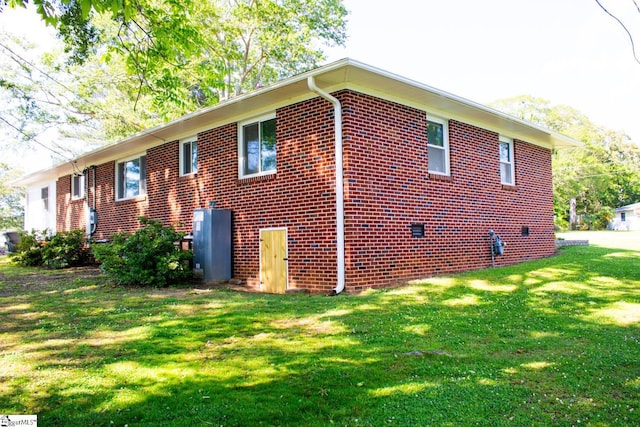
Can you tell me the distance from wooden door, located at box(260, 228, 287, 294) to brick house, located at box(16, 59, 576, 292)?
0.04 metres

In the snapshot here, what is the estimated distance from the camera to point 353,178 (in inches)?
322

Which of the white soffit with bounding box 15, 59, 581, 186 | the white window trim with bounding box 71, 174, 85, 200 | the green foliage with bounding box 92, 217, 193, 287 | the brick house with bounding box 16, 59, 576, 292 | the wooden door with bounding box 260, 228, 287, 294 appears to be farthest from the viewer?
the white window trim with bounding box 71, 174, 85, 200

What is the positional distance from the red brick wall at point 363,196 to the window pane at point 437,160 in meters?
0.26

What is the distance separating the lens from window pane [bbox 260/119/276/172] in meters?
9.70

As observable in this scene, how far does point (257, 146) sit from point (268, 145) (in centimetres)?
38

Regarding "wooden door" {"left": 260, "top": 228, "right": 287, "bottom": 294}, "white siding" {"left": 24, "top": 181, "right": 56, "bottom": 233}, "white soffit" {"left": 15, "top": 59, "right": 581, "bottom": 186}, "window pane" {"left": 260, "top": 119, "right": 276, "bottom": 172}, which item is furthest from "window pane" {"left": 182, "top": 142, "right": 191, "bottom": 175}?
"white siding" {"left": 24, "top": 181, "right": 56, "bottom": 233}

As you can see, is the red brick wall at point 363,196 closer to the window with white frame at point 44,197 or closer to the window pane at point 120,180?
the window pane at point 120,180

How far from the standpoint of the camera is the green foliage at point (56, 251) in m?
14.5

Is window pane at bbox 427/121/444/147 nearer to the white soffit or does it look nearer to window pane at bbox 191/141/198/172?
the white soffit

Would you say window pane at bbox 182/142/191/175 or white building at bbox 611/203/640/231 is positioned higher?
window pane at bbox 182/142/191/175

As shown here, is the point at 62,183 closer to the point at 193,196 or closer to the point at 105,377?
the point at 193,196

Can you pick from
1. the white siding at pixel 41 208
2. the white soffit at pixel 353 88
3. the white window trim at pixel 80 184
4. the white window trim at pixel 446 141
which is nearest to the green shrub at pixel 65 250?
the white window trim at pixel 80 184

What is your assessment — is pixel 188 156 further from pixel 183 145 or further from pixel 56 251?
pixel 56 251

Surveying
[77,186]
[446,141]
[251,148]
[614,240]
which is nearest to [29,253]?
[77,186]
